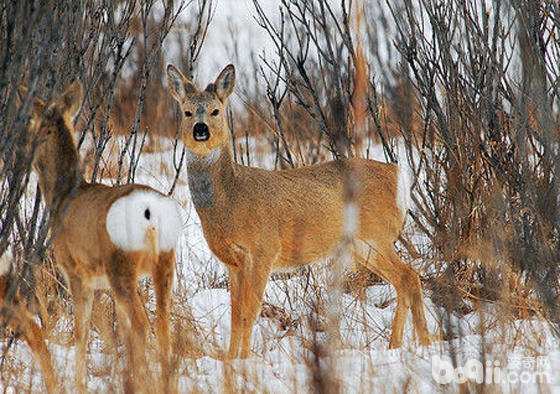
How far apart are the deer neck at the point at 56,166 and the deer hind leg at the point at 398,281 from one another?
2.22m

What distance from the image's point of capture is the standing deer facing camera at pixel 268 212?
5.61m

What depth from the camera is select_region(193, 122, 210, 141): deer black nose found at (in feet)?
18.7

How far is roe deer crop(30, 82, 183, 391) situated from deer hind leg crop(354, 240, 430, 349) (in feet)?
6.29

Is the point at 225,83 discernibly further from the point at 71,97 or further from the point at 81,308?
the point at 81,308

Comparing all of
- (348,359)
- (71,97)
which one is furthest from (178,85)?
A: (348,359)

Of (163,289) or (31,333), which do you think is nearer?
(31,333)

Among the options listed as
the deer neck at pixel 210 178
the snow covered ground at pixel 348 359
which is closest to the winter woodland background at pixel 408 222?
the snow covered ground at pixel 348 359

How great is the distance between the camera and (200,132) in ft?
18.7

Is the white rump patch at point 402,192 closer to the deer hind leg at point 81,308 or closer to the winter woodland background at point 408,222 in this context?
the winter woodland background at point 408,222

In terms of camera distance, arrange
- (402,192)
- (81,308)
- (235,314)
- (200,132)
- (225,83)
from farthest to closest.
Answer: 1. (402,192)
2. (225,83)
3. (200,132)
4. (235,314)
5. (81,308)

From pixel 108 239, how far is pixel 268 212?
1802 mm

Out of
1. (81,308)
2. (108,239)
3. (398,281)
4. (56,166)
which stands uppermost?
(56,166)

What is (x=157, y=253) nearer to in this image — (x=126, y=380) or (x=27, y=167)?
(x=27, y=167)

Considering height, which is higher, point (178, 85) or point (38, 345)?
point (178, 85)
